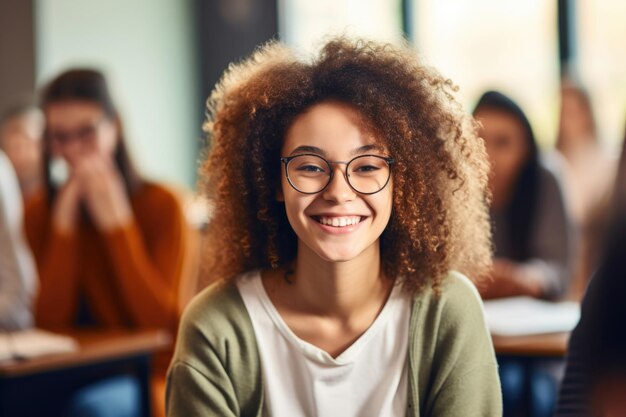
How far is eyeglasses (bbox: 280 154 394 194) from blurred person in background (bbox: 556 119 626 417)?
0.36 meters

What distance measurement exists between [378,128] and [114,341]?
1.42m

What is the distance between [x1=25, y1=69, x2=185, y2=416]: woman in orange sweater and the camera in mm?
2920

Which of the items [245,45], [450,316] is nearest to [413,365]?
[450,316]

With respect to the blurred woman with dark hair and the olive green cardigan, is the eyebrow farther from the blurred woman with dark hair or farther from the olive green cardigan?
the blurred woman with dark hair

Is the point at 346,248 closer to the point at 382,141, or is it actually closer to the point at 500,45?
the point at 382,141

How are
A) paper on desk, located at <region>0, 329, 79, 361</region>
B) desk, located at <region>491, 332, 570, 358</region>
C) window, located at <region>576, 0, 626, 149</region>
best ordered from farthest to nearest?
window, located at <region>576, 0, 626, 149</region> < paper on desk, located at <region>0, 329, 79, 361</region> < desk, located at <region>491, 332, 570, 358</region>

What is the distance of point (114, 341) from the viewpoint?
2.52 meters

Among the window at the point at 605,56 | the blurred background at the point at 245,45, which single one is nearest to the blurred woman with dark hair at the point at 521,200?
the blurred background at the point at 245,45

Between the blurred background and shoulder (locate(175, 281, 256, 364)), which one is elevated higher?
the blurred background

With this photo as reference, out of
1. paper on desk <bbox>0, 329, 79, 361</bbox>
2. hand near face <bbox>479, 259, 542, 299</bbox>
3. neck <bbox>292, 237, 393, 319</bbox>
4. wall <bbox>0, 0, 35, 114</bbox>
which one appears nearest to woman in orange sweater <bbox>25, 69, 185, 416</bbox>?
paper on desk <bbox>0, 329, 79, 361</bbox>

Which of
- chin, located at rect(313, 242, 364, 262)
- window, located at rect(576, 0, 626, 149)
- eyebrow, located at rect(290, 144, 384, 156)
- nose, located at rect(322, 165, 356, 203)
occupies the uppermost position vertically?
window, located at rect(576, 0, 626, 149)

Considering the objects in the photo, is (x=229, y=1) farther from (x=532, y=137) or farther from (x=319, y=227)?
(x=319, y=227)

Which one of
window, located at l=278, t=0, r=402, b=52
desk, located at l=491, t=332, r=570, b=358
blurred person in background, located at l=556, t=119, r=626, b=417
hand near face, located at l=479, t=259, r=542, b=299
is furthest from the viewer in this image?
window, located at l=278, t=0, r=402, b=52

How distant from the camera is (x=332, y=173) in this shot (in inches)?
54.0
